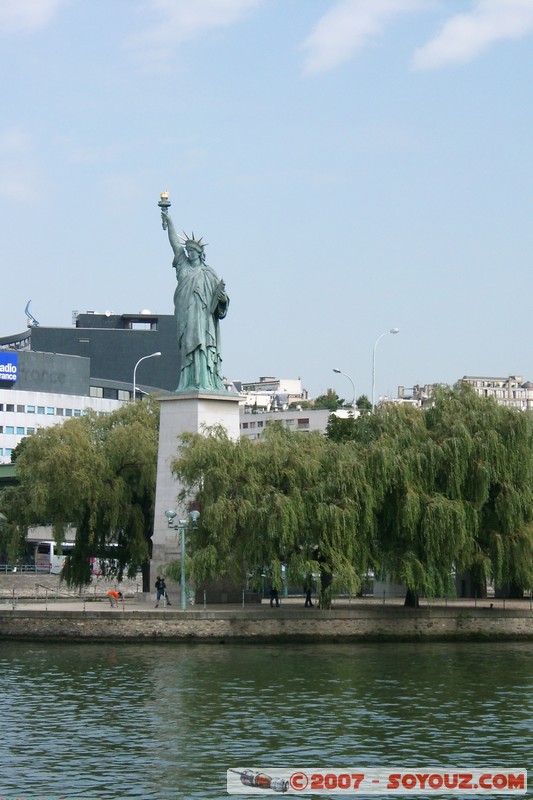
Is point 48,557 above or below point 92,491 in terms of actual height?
below

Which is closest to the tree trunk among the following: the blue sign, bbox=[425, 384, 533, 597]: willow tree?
bbox=[425, 384, 533, 597]: willow tree

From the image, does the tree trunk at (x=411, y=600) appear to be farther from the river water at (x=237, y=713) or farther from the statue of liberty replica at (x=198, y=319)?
the statue of liberty replica at (x=198, y=319)

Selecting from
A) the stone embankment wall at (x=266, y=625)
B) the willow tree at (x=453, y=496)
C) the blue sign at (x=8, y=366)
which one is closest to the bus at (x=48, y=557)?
the blue sign at (x=8, y=366)

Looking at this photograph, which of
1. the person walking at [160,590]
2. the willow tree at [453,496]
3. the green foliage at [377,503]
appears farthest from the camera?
the person walking at [160,590]

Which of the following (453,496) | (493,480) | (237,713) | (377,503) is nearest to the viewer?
(237,713)

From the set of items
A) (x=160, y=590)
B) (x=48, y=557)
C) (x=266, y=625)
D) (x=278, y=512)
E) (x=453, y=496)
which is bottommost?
(x=266, y=625)

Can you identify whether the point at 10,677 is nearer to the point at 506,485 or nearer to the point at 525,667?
the point at 525,667

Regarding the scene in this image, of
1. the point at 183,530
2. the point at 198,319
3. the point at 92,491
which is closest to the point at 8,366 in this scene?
the point at 92,491

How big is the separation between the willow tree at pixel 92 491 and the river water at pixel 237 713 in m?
13.3

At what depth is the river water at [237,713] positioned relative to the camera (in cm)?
3183

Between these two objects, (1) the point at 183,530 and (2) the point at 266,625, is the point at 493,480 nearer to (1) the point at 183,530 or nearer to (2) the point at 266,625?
(2) the point at 266,625

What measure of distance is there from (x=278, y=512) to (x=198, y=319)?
1019 cm

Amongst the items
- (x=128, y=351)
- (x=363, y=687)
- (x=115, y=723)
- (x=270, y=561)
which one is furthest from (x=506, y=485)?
(x=128, y=351)

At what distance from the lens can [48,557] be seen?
103 m
